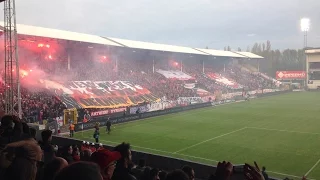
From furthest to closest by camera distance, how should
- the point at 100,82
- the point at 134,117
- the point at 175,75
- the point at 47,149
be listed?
1. the point at 175,75
2. the point at 100,82
3. the point at 134,117
4. the point at 47,149

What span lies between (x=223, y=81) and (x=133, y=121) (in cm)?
3728

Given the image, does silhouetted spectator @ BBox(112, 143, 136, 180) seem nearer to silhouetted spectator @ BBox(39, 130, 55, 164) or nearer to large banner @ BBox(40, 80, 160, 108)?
silhouetted spectator @ BBox(39, 130, 55, 164)

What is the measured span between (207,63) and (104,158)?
2649 inches

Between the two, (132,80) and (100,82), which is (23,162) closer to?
(100,82)

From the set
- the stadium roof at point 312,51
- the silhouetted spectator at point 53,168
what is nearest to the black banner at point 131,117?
the silhouetted spectator at point 53,168

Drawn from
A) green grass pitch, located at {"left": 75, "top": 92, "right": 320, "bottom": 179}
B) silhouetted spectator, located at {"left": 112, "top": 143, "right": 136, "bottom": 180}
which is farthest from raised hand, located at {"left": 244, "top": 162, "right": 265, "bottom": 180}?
green grass pitch, located at {"left": 75, "top": 92, "right": 320, "bottom": 179}

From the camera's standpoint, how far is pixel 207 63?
227 ft

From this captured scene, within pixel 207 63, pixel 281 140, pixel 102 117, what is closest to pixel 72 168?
pixel 281 140

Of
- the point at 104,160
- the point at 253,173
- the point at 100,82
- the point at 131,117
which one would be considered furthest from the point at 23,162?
the point at 100,82

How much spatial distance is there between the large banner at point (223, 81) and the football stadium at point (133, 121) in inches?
17.9

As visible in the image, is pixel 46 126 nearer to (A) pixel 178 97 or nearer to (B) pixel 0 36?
(B) pixel 0 36

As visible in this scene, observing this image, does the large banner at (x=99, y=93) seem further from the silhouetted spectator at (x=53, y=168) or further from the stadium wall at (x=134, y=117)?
the silhouetted spectator at (x=53, y=168)

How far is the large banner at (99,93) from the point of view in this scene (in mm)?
33062

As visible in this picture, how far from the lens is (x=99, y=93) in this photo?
3722 cm
